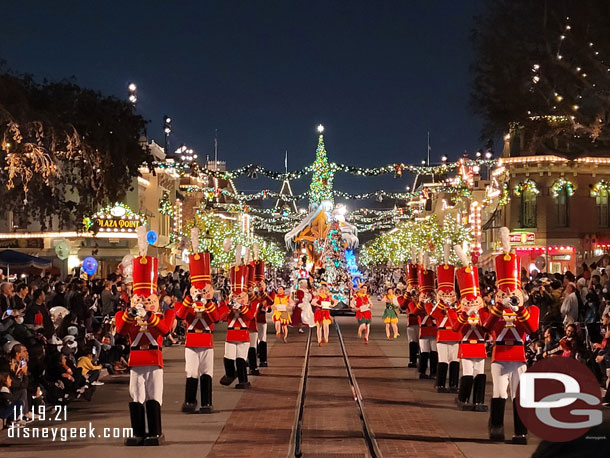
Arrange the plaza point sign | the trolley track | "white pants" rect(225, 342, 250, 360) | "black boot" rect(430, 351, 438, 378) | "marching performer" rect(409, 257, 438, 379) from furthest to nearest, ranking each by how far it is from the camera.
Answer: the plaza point sign
"black boot" rect(430, 351, 438, 378)
"marching performer" rect(409, 257, 438, 379)
"white pants" rect(225, 342, 250, 360)
the trolley track

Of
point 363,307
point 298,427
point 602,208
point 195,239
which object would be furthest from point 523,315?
point 602,208

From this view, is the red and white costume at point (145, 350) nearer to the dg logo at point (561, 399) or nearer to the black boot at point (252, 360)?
the dg logo at point (561, 399)

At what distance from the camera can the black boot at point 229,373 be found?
19.2 m

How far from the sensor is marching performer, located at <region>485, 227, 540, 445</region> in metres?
13.2

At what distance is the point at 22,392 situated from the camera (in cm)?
1383

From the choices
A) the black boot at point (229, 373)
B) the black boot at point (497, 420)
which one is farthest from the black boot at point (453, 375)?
the black boot at point (497, 420)

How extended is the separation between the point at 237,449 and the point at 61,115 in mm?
12051

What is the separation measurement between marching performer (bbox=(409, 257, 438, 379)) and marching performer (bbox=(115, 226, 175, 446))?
27.0 ft

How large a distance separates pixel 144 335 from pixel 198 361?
270cm

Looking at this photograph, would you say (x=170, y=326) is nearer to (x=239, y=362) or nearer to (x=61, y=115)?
(x=239, y=362)

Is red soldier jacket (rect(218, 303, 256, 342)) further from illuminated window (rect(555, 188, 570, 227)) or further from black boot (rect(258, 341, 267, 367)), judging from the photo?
illuminated window (rect(555, 188, 570, 227))

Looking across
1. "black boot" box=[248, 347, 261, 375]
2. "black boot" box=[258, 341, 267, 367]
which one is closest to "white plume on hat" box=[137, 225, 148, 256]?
"black boot" box=[248, 347, 261, 375]

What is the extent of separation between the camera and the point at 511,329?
1338 cm

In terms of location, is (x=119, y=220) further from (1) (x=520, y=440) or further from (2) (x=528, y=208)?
(1) (x=520, y=440)
